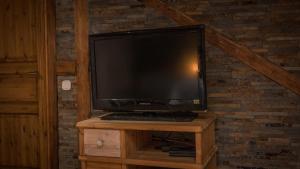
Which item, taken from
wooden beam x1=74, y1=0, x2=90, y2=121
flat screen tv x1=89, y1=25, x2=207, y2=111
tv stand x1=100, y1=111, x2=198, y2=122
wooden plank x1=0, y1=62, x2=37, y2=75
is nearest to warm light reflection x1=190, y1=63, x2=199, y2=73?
flat screen tv x1=89, y1=25, x2=207, y2=111

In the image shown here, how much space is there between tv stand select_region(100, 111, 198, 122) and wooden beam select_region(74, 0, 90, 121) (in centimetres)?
50

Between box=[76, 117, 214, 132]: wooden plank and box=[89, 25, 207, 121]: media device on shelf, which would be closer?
box=[76, 117, 214, 132]: wooden plank

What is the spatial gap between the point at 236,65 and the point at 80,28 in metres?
1.46

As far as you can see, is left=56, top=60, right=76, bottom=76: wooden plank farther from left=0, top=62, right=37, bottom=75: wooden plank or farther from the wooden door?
left=0, top=62, right=37, bottom=75: wooden plank

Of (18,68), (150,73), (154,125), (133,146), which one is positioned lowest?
(133,146)

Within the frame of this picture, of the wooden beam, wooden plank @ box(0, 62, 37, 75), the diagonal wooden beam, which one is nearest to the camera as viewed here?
the diagonal wooden beam

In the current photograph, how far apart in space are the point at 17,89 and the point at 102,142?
4.42 feet

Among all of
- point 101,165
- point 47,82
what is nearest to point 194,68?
point 101,165

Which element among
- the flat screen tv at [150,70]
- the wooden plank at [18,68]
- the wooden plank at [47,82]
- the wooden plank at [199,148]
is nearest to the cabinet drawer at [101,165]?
the flat screen tv at [150,70]

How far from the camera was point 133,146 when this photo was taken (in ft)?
8.99

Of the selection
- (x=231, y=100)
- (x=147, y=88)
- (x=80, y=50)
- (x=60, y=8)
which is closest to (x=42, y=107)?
(x=80, y=50)

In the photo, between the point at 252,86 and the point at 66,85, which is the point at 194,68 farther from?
the point at 66,85

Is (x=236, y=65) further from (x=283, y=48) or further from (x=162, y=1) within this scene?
(x=162, y=1)

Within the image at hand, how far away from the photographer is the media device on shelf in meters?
2.67
